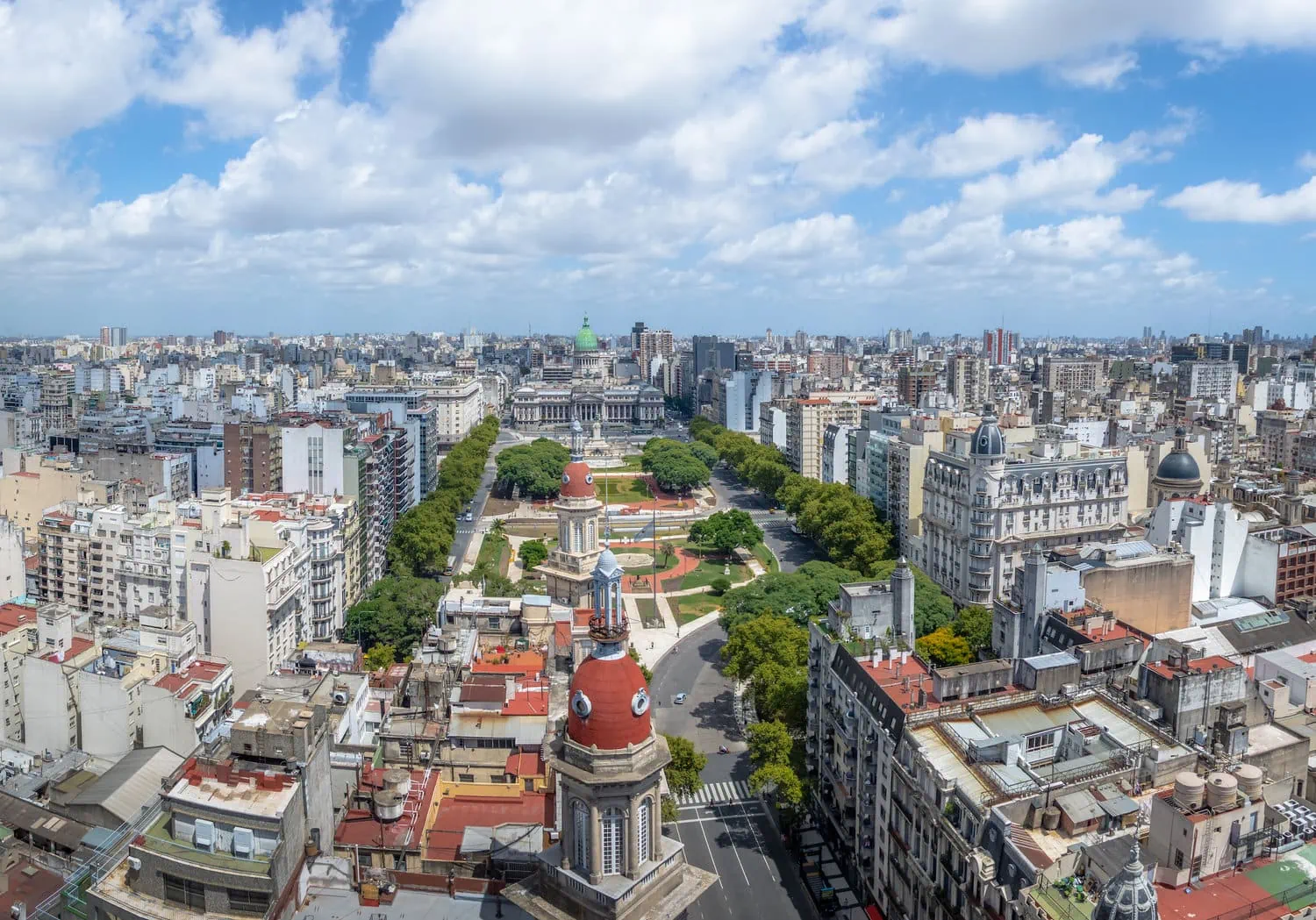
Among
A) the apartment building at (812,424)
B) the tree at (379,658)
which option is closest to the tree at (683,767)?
the tree at (379,658)

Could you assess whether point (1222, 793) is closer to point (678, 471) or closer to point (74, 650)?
point (74, 650)

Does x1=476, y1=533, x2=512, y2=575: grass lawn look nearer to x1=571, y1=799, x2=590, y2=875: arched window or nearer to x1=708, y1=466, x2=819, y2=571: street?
x1=708, y1=466, x2=819, y2=571: street

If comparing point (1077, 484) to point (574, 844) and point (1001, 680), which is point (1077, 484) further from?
point (574, 844)

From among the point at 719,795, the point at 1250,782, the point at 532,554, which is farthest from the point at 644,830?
the point at 532,554

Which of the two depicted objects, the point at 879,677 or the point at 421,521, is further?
the point at 421,521

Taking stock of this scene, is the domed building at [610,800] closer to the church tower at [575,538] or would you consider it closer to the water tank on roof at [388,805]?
the water tank on roof at [388,805]

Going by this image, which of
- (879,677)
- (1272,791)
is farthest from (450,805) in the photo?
(1272,791)

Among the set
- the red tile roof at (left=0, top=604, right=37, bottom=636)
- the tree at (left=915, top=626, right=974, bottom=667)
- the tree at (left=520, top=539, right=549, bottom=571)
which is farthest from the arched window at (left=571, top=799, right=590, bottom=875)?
the tree at (left=520, top=539, right=549, bottom=571)
